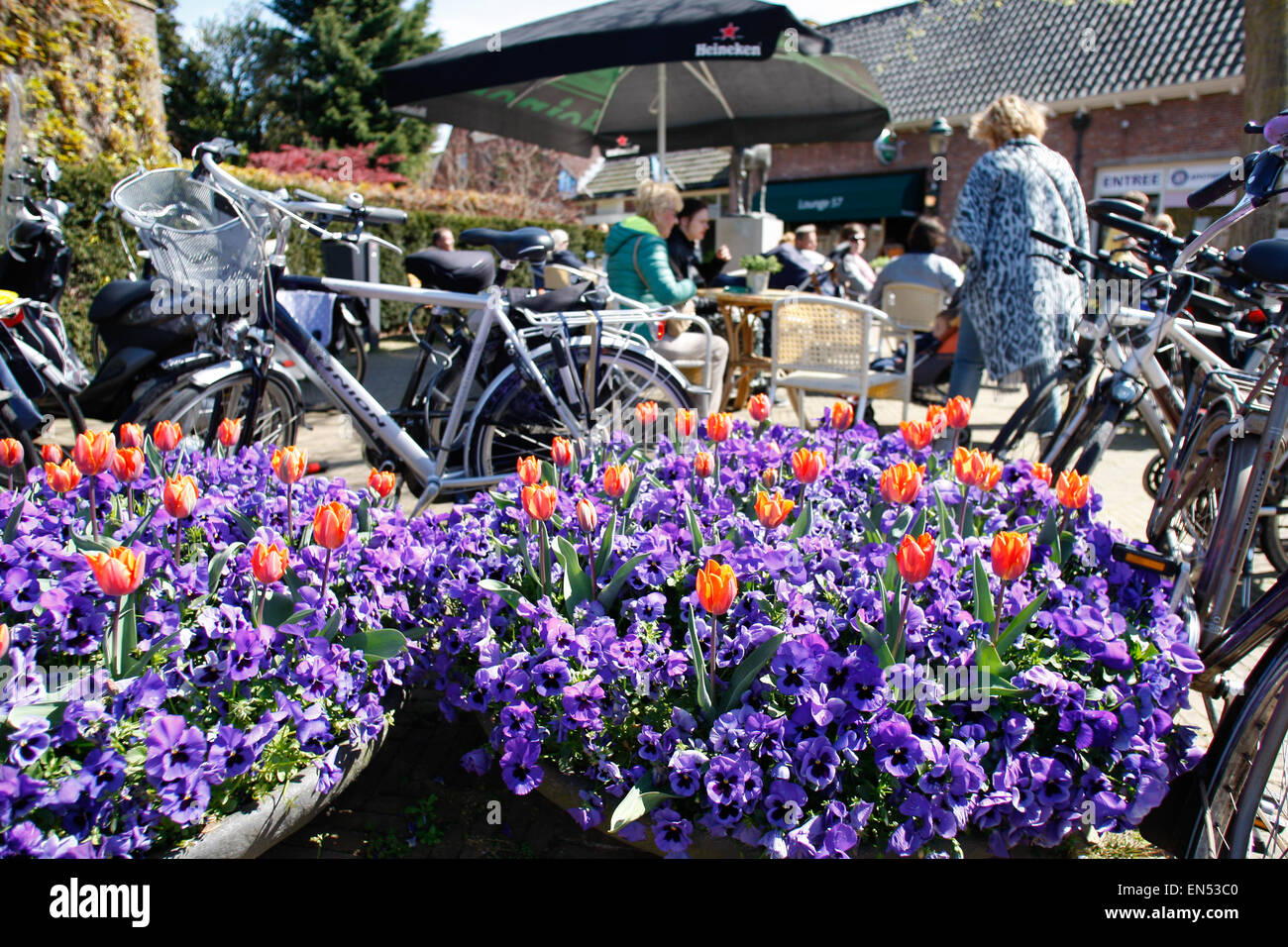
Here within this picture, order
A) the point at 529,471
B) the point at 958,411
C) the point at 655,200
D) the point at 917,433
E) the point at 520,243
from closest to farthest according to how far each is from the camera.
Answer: the point at 529,471
the point at 917,433
the point at 958,411
the point at 520,243
the point at 655,200

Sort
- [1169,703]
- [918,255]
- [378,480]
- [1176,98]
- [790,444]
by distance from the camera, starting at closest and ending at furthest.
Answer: [1169,703] → [378,480] → [790,444] → [918,255] → [1176,98]

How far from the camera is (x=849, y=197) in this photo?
76.5ft

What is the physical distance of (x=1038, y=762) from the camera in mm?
1645

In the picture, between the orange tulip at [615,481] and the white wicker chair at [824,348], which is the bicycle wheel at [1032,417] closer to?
the white wicker chair at [824,348]

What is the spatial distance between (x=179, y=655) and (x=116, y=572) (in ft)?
0.76

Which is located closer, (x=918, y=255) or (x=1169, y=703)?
(x=1169, y=703)

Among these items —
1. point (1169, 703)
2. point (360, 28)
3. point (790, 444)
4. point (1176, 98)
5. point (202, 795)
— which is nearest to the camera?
point (202, 795)

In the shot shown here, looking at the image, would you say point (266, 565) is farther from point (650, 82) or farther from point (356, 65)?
point (356, 65)

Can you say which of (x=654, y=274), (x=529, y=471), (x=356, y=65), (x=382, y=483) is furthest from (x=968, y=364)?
(x=356, y=65)

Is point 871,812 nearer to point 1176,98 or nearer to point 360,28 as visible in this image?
point 1176,98

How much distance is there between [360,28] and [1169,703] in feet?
115

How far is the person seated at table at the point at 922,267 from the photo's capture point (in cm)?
660

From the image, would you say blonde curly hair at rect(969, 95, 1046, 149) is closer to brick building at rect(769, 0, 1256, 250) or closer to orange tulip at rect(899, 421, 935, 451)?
orange tulip at rect(899, 421, 935, 451)

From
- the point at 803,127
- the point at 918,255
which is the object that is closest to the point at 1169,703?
the point at 918,255
